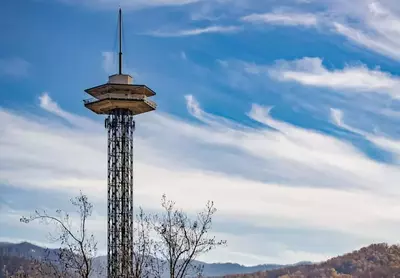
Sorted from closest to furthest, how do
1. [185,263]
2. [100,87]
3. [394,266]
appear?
1. [185,263]
2. [100,87]
3. [394,266]

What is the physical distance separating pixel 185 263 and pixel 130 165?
31.9 m

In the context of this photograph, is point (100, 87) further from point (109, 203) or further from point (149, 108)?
point (109, 203)

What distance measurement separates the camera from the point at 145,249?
1209 inches

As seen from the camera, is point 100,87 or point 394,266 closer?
point 100,87

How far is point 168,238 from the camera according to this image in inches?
1120

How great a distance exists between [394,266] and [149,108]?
147 m

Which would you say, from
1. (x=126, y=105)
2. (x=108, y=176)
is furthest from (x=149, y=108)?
(x=108, y=176)

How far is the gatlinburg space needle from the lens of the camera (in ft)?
191

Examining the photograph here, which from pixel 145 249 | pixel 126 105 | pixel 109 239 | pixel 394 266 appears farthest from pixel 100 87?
pixel 394 266

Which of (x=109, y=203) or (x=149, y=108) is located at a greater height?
(x=149, y=108)

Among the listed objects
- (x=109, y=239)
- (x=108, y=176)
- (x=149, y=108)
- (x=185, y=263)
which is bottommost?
(x=185, y=263)

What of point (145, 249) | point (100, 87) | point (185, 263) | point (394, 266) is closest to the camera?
point (185, 263)

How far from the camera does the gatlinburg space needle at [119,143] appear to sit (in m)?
58.1

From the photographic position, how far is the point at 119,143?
58969mm
